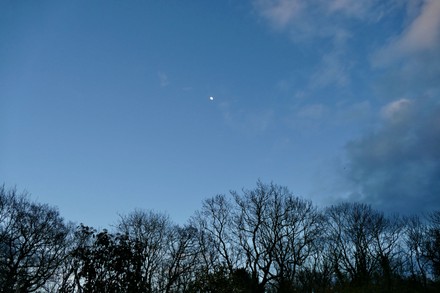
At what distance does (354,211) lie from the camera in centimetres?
4612

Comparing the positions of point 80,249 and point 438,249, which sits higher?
point 438,249

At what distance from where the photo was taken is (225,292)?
1859cm

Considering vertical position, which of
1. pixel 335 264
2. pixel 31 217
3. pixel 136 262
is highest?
pixel 31 217

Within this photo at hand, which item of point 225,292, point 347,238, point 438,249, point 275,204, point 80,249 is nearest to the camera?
point 80,249

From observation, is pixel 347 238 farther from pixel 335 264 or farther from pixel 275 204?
pixel 275 204

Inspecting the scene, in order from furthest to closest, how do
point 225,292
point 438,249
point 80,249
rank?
point 438,249, point 225,292, point 80,249

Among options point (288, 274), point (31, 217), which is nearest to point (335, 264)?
point (288, 274)

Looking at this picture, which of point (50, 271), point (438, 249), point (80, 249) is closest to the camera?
point (80, 249)

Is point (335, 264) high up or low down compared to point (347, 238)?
down

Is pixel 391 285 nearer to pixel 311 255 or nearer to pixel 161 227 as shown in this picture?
pixel 311 255

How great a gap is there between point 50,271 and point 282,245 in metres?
24.6

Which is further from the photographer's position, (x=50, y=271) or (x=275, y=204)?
A: (x=275, y=204)

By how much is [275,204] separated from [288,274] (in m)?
7.79

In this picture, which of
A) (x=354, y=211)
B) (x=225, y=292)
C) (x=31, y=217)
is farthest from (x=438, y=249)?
(x=31, y=217)
